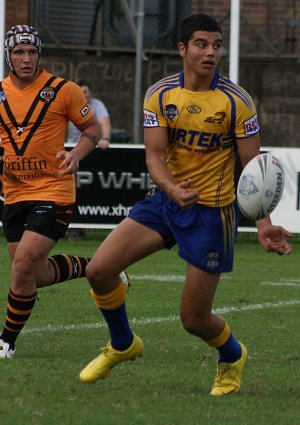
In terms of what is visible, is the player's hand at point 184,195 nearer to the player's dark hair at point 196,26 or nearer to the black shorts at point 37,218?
the player's dark hair at point 196,26

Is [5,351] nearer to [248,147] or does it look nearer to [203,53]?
[248,147]

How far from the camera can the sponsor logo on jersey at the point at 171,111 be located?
657 cm

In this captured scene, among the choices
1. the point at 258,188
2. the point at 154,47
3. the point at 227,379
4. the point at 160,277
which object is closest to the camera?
the point at 258,188

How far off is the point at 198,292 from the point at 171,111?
97cm

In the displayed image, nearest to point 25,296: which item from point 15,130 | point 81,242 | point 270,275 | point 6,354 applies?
point 6,354

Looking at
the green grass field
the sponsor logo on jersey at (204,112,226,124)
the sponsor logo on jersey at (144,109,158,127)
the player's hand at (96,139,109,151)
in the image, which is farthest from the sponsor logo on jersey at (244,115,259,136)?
the player's hand at (96,139,109,151)

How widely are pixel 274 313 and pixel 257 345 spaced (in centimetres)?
175

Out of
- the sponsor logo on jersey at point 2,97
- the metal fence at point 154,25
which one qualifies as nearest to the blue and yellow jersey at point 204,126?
the sponsor logo on jersey at point 2,97

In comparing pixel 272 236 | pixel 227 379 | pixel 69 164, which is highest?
pixel 69 164

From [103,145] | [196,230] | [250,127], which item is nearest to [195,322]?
[196,230]

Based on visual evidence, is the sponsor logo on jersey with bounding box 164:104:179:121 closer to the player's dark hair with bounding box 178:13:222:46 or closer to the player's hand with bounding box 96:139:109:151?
the player's dark hair with bounding box 178:13:222:46

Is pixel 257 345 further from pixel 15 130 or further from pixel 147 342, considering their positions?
pixel 15 130

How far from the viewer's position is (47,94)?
8.13 m

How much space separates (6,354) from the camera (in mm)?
7766
